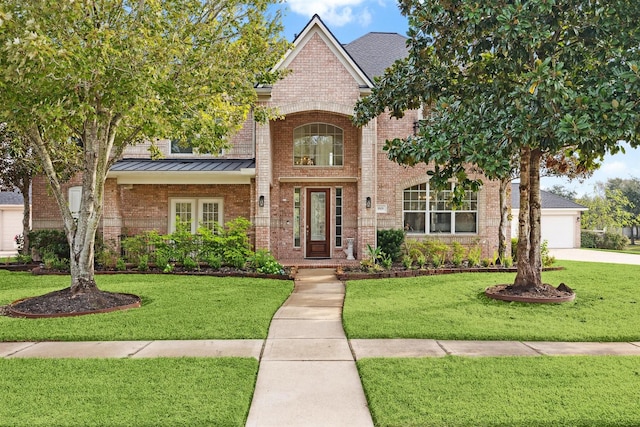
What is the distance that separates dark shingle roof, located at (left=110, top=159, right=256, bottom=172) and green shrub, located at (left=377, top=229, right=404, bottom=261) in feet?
16.3

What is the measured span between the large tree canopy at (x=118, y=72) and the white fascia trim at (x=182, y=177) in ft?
14.2

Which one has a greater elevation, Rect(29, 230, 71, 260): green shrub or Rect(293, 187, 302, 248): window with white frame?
Rect(293, 187, 302, 248): window with white frame

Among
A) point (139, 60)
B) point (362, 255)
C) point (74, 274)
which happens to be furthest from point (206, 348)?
point (362, 255)

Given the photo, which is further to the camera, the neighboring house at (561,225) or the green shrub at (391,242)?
the neighboring house at (561,225)

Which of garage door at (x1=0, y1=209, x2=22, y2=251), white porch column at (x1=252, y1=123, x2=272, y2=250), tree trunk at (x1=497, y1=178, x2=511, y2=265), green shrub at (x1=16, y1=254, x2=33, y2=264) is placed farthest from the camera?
garage door at (x1=0, y1=209, x2=22, y2=251)

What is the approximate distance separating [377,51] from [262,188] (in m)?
8.52

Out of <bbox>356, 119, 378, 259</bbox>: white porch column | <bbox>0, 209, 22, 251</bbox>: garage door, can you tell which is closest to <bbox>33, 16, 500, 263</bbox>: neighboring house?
<bbox>356, 119, 378, 259</bbox>: white porch column

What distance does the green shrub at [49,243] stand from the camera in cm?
1476

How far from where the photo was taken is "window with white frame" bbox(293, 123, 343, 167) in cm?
1609

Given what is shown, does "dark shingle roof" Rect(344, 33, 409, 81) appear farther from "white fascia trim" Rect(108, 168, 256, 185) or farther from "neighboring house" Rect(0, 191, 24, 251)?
"neighboring house" Rect(0, 191, 24, 251)

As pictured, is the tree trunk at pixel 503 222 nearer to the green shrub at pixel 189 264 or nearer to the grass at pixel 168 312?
the grass at pixel 168 312

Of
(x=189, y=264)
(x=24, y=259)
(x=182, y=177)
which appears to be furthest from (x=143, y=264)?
(x=24, y=259)

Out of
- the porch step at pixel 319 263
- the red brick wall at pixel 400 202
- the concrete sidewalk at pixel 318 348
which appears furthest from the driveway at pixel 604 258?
the concrete sidewalk at pixel 318 348

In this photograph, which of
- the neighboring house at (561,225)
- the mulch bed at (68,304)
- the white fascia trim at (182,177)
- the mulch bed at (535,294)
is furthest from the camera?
the neighboring house at (561,225)
